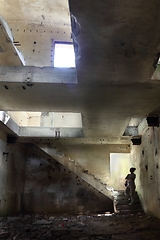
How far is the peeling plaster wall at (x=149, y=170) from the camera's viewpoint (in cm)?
835

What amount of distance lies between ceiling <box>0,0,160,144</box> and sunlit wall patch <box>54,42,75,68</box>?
247cm

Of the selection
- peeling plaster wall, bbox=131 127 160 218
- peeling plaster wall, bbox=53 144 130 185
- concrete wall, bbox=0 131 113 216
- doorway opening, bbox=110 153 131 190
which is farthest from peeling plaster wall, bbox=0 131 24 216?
doorway opening, bbox=110 153 131 190

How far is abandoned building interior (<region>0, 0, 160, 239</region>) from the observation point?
3.94 meters

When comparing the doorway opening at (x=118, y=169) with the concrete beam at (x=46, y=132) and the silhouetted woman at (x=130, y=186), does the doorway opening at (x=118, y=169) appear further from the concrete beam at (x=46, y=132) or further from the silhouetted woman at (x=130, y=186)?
the concrete beam at (x=46, y=132)

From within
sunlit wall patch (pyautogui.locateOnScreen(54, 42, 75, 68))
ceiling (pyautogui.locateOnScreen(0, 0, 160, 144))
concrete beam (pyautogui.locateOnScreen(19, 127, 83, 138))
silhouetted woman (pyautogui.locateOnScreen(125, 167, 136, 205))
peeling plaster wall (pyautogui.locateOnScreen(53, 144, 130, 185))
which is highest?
sunlit wall patch (pyautogui.locateOnScreen(54, 42, 75, 68))

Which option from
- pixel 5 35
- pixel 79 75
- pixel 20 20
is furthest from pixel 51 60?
pixel 79 75

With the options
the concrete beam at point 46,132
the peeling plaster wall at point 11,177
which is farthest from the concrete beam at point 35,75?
the concrete beam at point 46,132

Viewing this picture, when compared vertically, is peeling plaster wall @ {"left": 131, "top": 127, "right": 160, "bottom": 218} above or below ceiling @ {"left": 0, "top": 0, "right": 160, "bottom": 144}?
below

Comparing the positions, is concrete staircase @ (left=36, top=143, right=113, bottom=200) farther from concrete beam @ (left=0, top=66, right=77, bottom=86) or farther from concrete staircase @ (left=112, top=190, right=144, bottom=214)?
concrete beam @ (left=0, top=66, right=77, bottom=86)

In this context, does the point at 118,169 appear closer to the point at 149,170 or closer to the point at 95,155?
the point at 95,155

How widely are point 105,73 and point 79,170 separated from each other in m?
8.33

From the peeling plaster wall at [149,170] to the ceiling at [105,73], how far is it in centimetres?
115

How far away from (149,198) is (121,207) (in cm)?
188

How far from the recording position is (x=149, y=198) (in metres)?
9.38
